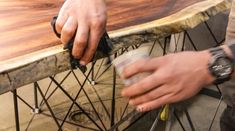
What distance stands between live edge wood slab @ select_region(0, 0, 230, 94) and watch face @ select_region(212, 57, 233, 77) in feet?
1.22

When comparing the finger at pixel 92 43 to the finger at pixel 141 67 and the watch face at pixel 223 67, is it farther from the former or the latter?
the watch face at pixel 223 67

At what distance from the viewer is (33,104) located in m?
2.10

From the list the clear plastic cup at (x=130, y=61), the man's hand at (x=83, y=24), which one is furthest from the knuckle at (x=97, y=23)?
the clear plastic cup at (x=130, y=61)

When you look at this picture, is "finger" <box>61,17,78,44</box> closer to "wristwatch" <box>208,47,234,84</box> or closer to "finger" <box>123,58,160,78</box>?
"finger" <box>123,58,160,78</box>

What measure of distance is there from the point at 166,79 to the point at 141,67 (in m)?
0.05

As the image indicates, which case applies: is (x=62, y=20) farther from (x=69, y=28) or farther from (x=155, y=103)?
(x=155, y=103)

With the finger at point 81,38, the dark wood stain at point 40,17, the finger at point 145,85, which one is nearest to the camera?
the finger at point 145,85

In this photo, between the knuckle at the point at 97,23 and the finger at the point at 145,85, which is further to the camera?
the knuckle at the point at 97,23

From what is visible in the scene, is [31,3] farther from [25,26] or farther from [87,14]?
[87,14]

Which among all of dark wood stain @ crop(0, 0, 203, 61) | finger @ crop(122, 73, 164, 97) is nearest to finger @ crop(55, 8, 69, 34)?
dark wood stain @ crop(0, 0, 203, 61)

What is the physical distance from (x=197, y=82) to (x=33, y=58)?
389 millimetres

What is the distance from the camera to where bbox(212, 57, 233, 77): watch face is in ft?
2.14

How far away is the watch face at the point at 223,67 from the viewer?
0.65 m

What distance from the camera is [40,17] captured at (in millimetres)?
1092
